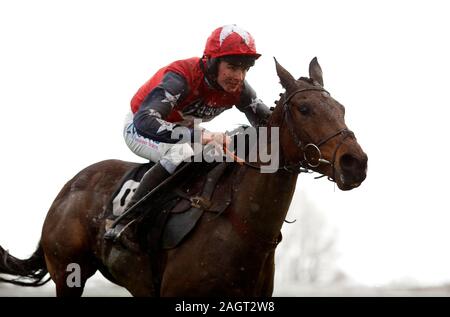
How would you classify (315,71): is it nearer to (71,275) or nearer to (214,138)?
(214,138)

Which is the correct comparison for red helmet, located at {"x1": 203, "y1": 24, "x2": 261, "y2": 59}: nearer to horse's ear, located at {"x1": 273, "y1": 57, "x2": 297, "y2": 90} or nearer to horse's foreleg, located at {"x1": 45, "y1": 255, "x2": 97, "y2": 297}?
horse's ear, located at {"x1": 273, "y1": 57, "x2": 297, "y2": 90}

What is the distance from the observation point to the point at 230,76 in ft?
22.3

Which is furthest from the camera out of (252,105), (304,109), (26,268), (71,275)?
(26,268)

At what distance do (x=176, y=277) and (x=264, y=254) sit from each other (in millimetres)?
790

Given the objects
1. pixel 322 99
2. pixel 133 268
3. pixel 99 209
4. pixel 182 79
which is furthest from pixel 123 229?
pixel 322 99

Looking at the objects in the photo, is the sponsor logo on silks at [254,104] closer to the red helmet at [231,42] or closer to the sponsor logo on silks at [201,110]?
the sponsor logo on silks at [201,110]

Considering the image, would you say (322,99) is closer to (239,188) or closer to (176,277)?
(239,188)

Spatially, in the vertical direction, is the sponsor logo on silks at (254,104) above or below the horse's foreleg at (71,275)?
above

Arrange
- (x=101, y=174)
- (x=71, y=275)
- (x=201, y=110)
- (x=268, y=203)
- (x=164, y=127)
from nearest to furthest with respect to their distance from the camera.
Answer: (x=268, y=203)
(x=164, y=127)
(x=201, y=110)
(x=71, y=275)
(x=101, y=174)

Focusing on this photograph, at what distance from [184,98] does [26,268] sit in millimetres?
3157

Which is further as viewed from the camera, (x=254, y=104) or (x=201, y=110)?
(x=254, y=104)

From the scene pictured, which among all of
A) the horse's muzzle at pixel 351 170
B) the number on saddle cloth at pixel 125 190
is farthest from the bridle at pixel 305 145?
the number on saddle cloth at pixel 125 190

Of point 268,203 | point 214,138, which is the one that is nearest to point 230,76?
point 214,138

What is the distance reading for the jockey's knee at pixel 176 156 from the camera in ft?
21.9
